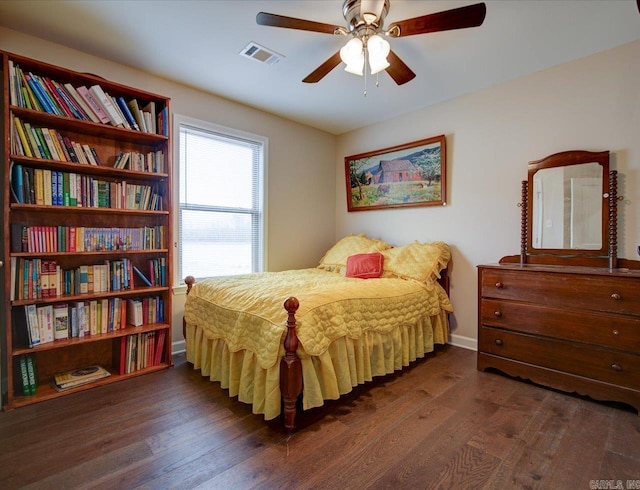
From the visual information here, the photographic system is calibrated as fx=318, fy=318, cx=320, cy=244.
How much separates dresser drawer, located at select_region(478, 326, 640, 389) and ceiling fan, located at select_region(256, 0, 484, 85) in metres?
2.10

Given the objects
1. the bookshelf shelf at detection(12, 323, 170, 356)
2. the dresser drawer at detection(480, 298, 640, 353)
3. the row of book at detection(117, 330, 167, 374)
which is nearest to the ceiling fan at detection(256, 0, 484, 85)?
the dresser drawer at detection(480, 298, 640, 353)

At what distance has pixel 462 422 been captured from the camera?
1.85 metres

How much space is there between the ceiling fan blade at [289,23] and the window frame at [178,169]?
158 cm

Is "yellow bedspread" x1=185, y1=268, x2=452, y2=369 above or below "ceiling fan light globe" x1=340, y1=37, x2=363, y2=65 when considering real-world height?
below

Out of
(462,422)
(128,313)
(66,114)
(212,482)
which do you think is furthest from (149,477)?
(66,114)

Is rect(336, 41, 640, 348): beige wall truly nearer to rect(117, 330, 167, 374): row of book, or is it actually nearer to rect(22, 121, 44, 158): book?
rect(117, 330, 167, 374): row of book

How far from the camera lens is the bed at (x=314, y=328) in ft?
5.89

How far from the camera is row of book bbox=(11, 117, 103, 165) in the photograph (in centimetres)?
203

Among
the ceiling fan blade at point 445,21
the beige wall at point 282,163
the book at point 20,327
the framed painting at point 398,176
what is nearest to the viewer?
the ceiling fan blade at point 445,21

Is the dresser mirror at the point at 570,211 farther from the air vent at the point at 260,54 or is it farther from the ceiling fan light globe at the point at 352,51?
the air vent at the point at 260,54

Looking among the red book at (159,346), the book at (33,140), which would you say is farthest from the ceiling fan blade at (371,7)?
the red book at (159,346)

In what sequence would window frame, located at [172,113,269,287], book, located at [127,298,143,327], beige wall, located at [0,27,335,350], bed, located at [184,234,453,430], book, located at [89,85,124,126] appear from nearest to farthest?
bed, located at [184,234,453,430] → book, located at [89,85,124,126] → book, located at [127,298,143,327] → beige wall, located at [0,27,335,350] → window frame, located at [172,113,269,287]

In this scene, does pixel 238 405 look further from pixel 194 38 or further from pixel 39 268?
pixel 194 38

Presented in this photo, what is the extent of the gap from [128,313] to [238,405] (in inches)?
49.6
